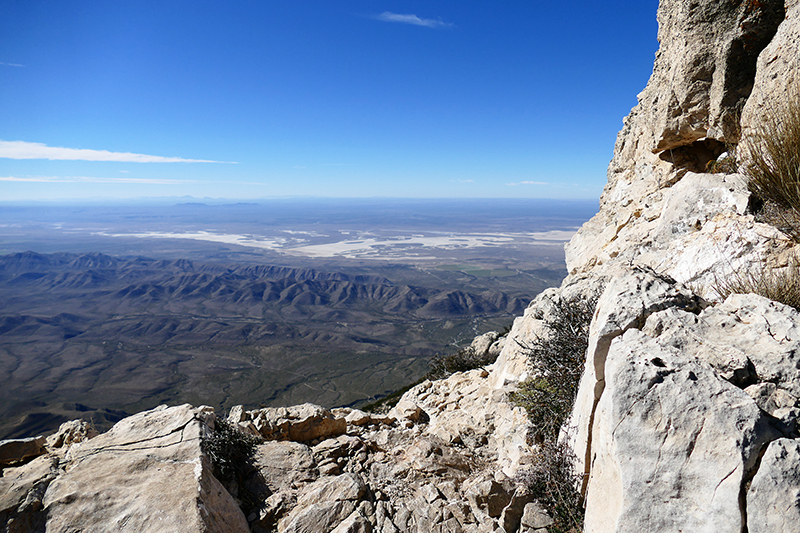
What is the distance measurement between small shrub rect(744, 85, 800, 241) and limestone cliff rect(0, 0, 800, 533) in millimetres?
180

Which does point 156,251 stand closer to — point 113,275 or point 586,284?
point 113,275

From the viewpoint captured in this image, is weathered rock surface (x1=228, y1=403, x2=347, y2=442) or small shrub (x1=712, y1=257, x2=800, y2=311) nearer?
small shrub (x1=712, y1=257, x2=800, y2=311)

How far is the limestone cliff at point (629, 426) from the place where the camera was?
2457mm

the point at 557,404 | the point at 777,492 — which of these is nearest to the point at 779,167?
the point at 557,404

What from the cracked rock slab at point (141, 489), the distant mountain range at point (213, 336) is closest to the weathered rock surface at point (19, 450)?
the cracked rock slab at point (141, 489)

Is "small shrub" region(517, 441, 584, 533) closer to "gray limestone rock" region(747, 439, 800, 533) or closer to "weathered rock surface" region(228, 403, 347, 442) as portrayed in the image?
"gray limestone rock" region(747, 439, 800, 533)

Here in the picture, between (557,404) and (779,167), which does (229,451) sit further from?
(779,167)

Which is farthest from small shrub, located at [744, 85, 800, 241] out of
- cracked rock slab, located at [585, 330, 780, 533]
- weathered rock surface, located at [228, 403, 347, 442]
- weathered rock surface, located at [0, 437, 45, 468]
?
weathered rock surface, located at [0, 437, 45, 468]

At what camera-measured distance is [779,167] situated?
421 cm

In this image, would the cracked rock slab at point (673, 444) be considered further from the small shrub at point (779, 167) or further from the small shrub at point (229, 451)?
the small shrub at point (229, 451)

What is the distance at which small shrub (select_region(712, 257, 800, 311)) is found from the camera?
329 cm

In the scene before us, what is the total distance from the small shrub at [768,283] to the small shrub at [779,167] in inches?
22.0

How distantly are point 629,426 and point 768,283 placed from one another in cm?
222

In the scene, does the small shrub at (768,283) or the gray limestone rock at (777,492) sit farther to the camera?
the small shrub at (768,283)
